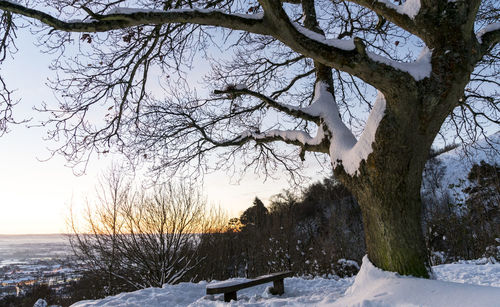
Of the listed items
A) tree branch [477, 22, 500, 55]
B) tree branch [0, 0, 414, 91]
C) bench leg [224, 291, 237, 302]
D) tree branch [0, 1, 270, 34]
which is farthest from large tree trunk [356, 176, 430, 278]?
tree branch [0, 1, 270, 34]

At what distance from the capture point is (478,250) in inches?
404

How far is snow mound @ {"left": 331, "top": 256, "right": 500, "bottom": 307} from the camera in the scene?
7.41 ft

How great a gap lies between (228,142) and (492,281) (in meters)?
5.60

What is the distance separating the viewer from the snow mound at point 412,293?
7.41 feet

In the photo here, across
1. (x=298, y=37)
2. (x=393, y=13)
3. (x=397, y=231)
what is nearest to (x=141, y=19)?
(x=298, y=37)

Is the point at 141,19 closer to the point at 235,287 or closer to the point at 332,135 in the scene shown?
the point at 332,135

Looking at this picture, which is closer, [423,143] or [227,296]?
[423,143]

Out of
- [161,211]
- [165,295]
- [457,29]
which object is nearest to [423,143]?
[457,29]

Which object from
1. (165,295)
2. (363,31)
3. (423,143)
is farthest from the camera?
(363,31)

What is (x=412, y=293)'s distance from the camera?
262cm

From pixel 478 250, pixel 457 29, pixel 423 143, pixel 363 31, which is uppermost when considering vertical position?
pixel 363 31

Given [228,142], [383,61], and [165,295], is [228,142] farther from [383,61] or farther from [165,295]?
[383,61]

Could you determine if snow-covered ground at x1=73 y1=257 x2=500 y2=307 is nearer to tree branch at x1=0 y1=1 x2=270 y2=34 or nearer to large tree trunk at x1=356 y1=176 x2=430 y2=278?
large tree trunk at x1=356 y1=176 x2=430 y2=278

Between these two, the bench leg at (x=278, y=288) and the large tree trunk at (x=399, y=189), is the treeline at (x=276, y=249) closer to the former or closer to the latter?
the bench leg at (x=278, y=288)
